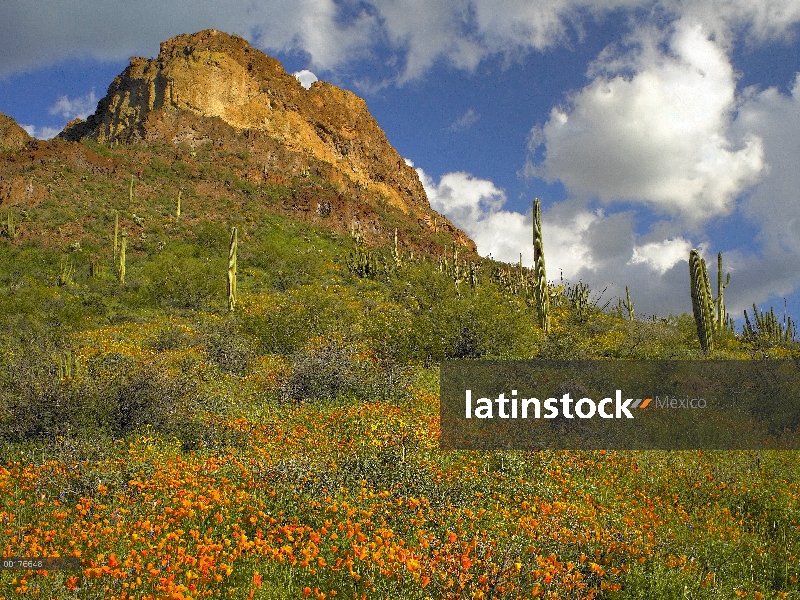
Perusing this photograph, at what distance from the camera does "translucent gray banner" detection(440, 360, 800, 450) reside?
894 centimetres

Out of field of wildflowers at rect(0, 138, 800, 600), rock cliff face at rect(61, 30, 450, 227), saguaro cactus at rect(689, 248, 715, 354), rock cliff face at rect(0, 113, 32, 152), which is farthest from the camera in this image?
rock cliff face at rect(61, 30, 450, 227)

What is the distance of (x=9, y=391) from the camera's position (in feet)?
28.0

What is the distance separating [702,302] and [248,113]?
224 ft

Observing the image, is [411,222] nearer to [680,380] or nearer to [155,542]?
[680,380]

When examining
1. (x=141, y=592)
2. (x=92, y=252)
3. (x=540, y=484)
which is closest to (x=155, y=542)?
(x=141, y=592)

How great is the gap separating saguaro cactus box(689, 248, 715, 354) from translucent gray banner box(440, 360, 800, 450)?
294cm

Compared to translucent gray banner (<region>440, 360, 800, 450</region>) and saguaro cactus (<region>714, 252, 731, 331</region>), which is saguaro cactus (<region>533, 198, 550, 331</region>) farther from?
saguaro cactus (<region>714, 252, 731, 331</region>)

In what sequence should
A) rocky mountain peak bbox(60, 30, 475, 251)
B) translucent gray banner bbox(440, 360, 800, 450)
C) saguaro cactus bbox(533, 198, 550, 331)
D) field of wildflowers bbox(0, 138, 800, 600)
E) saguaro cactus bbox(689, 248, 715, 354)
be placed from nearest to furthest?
field of wildflowers bbox(0, 138, 800, 600), translucent gray banner bbox(440, 360, 800, 450), saguaro cactus bbox(533, 198, 550, 331), saguaro cactus bbox(689, 248, 715, 354), rocky mountain peak bbox(60, 30, 475, 251)

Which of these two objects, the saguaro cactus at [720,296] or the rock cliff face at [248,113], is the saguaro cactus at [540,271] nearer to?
the saguaro cactus at [720,296]

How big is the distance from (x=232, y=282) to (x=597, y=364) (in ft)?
56.8

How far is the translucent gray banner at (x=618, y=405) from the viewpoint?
8938 millimetres

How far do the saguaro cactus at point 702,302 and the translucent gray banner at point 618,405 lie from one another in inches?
116

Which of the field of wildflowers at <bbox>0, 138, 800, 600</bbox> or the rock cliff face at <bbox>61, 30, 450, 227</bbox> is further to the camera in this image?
the rock cliff face at <bbox>61, 30, 450, 227</bbox>

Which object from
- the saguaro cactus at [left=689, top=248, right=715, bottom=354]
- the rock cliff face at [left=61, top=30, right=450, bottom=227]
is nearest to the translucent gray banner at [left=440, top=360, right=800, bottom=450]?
the saguaro cactus at [left=689, top=248, right=715, bottom=354]
